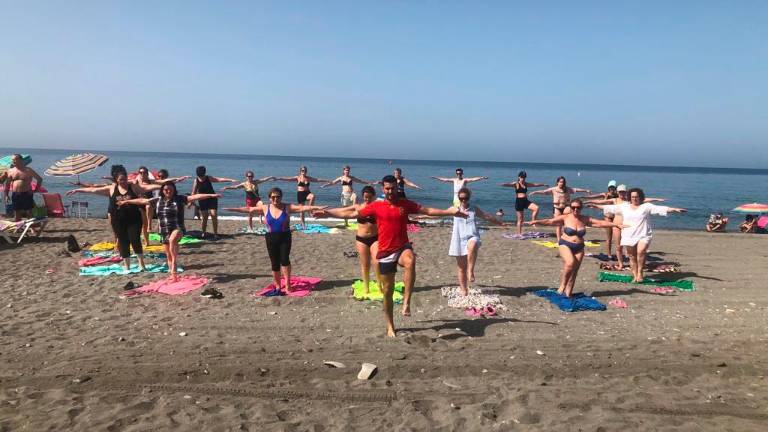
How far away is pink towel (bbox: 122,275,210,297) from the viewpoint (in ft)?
26.8

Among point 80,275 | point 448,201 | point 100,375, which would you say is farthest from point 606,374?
point 448,201

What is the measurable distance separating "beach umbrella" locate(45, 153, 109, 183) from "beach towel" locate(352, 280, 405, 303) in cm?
1027

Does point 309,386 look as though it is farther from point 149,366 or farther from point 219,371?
point 149,366

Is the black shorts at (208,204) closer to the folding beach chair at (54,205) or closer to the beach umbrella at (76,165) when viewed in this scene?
the beach umbrella at (76,165)

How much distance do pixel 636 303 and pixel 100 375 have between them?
7.95m

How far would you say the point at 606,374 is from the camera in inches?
208

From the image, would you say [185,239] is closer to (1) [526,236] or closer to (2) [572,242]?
(2) [572,242]

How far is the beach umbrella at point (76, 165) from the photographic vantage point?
551 inches

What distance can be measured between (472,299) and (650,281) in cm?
425

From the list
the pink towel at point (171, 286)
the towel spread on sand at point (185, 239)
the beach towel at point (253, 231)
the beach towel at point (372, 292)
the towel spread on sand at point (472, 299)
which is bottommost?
the beach towel at point (253, 231)

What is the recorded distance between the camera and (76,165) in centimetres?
1450

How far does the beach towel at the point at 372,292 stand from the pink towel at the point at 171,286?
2915mm

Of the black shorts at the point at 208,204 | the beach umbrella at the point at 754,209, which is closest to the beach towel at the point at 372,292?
the black shorts at the point at 208,204

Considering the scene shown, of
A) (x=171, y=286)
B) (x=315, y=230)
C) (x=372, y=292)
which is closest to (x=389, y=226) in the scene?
(x=372, y=292)
